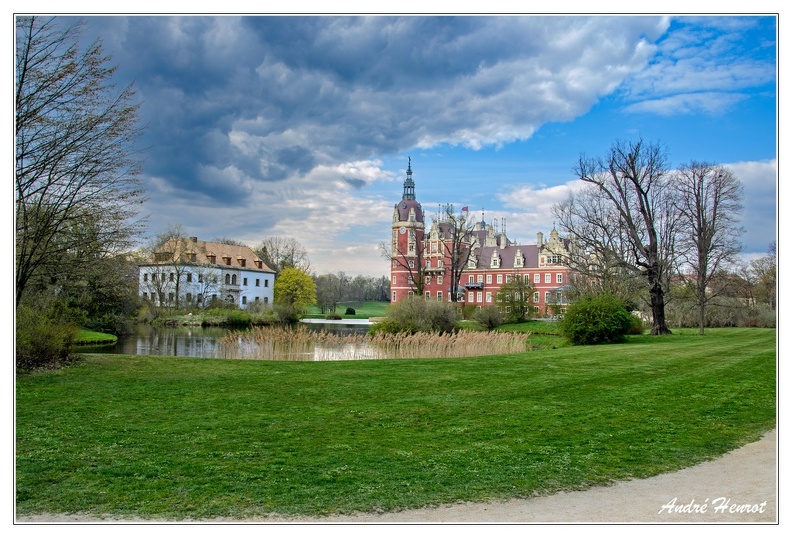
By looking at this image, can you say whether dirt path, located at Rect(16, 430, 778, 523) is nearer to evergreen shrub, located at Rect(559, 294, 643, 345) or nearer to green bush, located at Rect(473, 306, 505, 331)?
evergreen shrub, located at Rect(559, 294, 643, 345)

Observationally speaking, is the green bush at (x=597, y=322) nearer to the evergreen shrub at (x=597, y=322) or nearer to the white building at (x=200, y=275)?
the evergreen shrub at (x=597, y=322)

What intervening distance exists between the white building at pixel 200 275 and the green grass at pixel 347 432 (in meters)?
26.4

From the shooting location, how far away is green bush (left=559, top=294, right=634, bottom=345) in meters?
20.5

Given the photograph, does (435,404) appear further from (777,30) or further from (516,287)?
(516,287)

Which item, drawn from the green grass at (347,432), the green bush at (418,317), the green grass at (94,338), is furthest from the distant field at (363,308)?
the green grass at (347,432)

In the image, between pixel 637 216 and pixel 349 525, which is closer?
pixel 349 525

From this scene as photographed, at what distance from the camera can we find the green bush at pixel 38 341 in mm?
10484

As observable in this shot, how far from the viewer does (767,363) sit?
13.3m

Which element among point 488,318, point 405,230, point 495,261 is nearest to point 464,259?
point 495,261

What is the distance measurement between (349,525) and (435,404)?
14.4ft

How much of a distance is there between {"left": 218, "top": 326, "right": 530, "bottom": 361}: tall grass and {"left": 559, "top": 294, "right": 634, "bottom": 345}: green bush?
8.03ft

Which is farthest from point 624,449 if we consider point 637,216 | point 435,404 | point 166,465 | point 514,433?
point 637,216

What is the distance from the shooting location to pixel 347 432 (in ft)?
23.5

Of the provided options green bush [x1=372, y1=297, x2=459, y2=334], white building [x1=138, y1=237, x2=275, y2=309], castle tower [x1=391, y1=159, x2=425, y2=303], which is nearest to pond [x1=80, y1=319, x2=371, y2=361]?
green bush [x1=372, y1=297, x2=459, y2=334]
